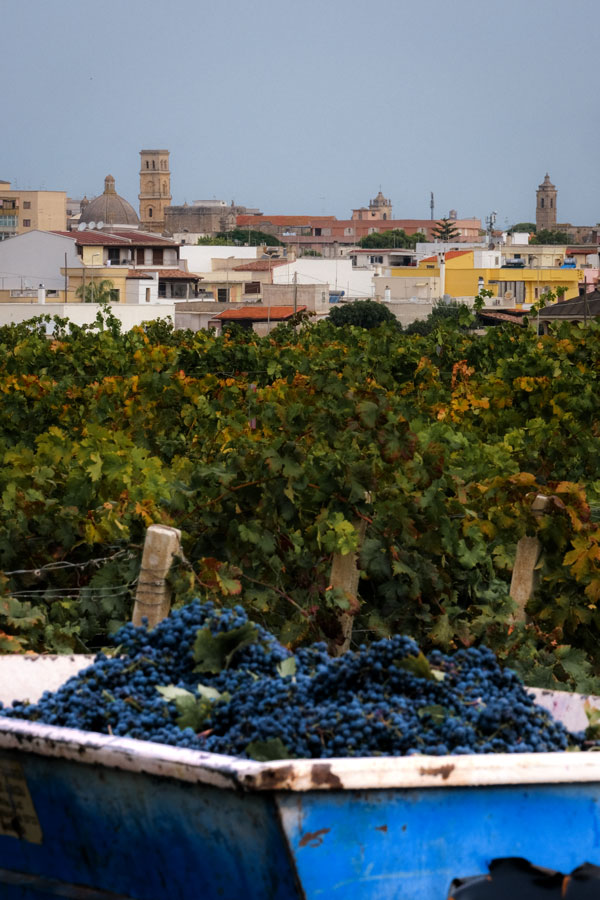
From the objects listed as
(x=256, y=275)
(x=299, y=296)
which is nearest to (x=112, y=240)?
(x=256, y=275)

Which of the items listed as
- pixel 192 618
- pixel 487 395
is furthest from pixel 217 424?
pixel 192 618

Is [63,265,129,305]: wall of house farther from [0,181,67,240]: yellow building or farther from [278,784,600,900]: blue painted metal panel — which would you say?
[0,181,67,240]: yellow building

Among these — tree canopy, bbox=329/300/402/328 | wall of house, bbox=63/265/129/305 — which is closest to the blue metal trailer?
wall of house, bbox=63/265/129/305

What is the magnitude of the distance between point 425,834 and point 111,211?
17414 cm

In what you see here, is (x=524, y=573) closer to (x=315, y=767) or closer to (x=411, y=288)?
(x=315, y=767)

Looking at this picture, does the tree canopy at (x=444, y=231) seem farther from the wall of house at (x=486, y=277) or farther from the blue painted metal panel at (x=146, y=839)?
the blue painted metal panel at (x=146, y=839)

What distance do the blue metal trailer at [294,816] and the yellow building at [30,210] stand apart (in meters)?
146

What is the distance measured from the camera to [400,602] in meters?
5.95

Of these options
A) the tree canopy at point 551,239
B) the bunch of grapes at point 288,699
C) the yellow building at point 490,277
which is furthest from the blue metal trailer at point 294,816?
the tree canopy at point 551,239

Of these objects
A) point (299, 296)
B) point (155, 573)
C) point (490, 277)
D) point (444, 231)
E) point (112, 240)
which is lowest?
point (299, 296)

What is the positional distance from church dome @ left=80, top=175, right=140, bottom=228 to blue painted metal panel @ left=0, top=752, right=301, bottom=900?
559 feet

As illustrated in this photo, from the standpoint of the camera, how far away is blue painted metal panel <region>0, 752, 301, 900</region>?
3.12m

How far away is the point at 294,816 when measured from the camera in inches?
120

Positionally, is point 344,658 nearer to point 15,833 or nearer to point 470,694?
point 470,694
